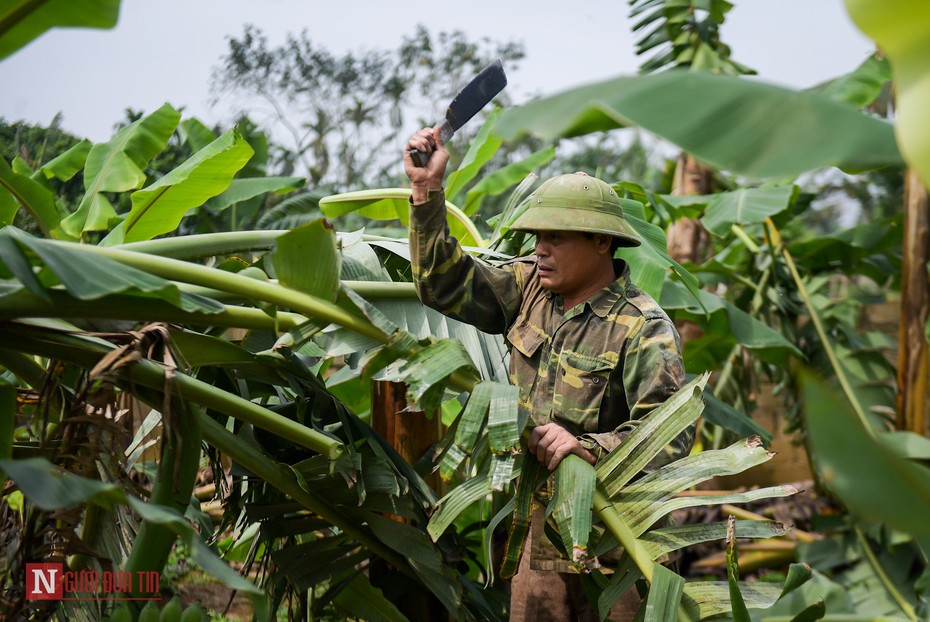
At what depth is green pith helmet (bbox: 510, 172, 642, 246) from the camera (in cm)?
255

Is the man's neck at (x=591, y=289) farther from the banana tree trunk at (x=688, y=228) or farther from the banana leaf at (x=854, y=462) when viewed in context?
the banana tree trunk at (x=688, y=228)

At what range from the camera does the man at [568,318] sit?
247 cm

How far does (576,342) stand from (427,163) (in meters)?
0.65

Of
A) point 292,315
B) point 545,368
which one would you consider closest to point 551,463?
point 545,368

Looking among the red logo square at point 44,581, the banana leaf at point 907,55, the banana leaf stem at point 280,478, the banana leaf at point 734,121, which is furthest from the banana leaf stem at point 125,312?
the banana leaf at point 907,55

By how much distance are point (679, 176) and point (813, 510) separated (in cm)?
281

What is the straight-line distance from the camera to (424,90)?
44.6 ft

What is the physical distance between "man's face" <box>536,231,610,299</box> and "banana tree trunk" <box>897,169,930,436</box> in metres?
3.70

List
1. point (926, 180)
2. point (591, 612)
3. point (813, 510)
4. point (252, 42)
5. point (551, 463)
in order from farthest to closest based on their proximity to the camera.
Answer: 1. point (252, 42)
2. point (813, 510)
3. point (591, 612)
4. point (551, 463)
5. point (926, 180)

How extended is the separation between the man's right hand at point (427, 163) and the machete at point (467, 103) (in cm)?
1

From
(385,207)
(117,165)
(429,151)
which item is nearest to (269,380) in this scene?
(429,151)

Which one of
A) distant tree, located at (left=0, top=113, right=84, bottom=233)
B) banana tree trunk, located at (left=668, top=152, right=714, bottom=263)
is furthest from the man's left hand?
banana tree trunk, located at (left=668, top=152, right=714, bottom=263)

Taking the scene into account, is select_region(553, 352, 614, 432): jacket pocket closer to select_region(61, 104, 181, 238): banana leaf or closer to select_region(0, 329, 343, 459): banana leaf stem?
select_region(0, 329, 343, 459): banana leaf stem

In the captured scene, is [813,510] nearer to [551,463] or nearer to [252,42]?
[551,463]
